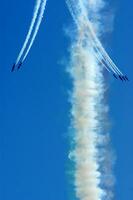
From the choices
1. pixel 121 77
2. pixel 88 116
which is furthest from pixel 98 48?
pixel 88 116

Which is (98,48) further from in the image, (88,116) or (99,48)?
(88,116)

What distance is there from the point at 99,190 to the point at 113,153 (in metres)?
0.12

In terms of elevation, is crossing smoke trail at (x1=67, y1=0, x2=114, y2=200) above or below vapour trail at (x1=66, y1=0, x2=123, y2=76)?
below

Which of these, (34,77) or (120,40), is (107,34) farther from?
(34,77)

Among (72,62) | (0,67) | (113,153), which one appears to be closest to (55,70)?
(72,62)

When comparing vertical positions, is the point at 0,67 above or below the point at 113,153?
above

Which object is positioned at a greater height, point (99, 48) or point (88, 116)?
point (99, 48)

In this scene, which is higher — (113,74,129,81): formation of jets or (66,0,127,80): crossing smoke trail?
(66,0,127,80): crossing smoke trail

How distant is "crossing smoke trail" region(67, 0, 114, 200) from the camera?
1293 mm

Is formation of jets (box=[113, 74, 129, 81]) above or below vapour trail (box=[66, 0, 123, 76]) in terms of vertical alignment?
below

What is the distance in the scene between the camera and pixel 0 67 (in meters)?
1.38

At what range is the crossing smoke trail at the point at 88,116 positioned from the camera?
1.29 m

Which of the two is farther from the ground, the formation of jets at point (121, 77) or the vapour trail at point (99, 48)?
the vapour trail at point (99, 48)

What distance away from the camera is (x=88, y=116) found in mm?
1317
